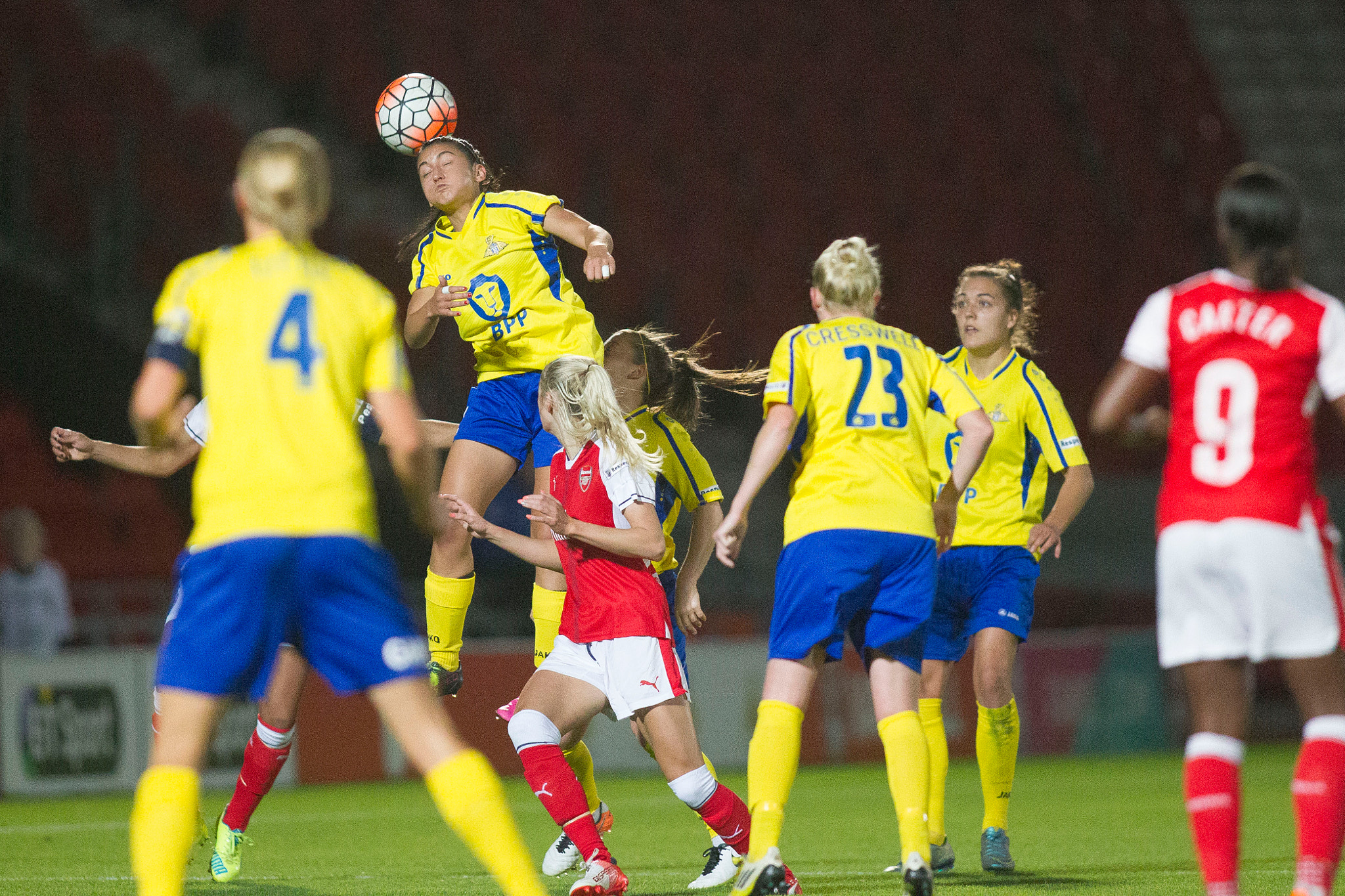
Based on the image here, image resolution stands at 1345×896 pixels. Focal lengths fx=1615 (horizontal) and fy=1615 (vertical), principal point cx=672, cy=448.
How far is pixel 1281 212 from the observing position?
3.89 meters

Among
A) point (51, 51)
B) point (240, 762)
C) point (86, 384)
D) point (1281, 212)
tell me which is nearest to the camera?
point (1281, 212)

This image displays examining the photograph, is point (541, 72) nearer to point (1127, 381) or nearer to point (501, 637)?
point (501, 637)

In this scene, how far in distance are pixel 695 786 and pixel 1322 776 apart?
2117 millimetres

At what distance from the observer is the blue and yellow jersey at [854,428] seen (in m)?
4.91

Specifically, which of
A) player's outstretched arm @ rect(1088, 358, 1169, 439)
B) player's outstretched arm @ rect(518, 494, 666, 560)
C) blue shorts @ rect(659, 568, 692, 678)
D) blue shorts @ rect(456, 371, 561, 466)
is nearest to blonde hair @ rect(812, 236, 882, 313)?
player's outstretched arm @ rect(518, 494, 666, 560)

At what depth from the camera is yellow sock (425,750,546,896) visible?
3678mm

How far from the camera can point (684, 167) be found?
19.5 metres

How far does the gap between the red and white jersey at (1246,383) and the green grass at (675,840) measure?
215cm

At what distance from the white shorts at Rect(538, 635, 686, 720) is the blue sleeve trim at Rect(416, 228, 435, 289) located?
1933 millimetres

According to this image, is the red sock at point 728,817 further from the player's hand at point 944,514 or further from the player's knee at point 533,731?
the player's hand at point 944,514

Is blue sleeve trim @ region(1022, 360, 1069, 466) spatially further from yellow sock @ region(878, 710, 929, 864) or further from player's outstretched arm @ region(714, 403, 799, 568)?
player's outstretched arm @ region(714, 403, 799, 568)

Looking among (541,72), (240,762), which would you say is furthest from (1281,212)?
(541,72)

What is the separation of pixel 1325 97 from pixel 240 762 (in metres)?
20.4

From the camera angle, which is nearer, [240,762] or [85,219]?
[240,762]
